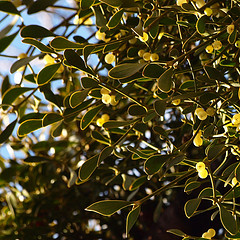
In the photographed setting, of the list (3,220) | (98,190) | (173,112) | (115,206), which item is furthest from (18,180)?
(115,206)

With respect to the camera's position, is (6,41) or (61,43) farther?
(6,41)

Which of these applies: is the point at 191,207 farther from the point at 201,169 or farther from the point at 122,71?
the point at 122,71

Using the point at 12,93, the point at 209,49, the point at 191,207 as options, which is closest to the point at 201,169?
the point at 191,207

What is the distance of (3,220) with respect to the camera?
0.96 metres

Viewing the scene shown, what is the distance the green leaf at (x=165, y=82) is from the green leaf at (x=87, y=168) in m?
0.15

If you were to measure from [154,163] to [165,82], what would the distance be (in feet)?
0.32

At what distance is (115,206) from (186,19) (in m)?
0.26

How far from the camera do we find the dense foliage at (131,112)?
0.47 metres

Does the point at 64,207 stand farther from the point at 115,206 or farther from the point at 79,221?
the point at 115,206

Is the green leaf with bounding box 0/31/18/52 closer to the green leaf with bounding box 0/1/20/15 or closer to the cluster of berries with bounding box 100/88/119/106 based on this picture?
the green leaf with bounding box 0/1/20/15

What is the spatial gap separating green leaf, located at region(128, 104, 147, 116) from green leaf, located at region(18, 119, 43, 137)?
122mm

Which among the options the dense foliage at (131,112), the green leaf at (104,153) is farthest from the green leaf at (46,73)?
the green leaf at (104,153)

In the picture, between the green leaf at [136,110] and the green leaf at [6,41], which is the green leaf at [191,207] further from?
the green leaf at [6,41]

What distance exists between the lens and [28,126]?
1.73 ft
